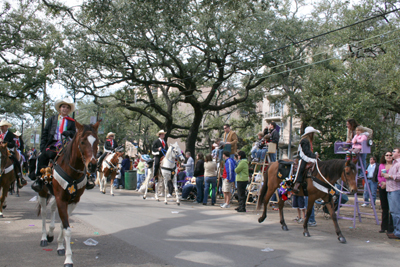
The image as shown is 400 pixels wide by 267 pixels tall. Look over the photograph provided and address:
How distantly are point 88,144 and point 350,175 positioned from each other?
588 centimetres

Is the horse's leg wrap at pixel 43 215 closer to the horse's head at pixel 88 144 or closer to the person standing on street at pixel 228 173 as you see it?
the horse's head at pixel 88 144

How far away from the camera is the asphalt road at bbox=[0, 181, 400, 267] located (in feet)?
19.8

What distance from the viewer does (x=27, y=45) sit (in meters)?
25.0

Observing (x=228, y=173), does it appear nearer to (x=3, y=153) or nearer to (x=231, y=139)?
(x=231, y=139)

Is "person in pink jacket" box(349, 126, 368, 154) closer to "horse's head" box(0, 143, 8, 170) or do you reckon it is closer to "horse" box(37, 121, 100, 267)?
"horse" box(37, 121, 100, 267)

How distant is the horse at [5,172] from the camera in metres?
9.48

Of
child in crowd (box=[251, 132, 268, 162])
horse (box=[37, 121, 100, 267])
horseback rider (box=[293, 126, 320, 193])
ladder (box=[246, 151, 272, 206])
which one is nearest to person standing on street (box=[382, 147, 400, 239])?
horseback rider (box=[293, 126, 320, 193])

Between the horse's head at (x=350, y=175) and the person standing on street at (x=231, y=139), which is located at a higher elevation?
the person standing on street at (x=231, y=139)

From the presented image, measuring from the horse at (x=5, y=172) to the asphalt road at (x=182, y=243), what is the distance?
0.72m

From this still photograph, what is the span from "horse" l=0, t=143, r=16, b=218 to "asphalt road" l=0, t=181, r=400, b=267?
0.72 meters

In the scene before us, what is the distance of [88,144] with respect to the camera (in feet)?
18.4

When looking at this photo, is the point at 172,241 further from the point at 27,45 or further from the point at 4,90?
the point at 4,90

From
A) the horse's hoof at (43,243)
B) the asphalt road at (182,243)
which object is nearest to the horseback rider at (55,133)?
the horse's hoof at (43,243)

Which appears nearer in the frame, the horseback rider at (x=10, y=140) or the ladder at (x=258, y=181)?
the horseback rider at (x=10, y=140)
